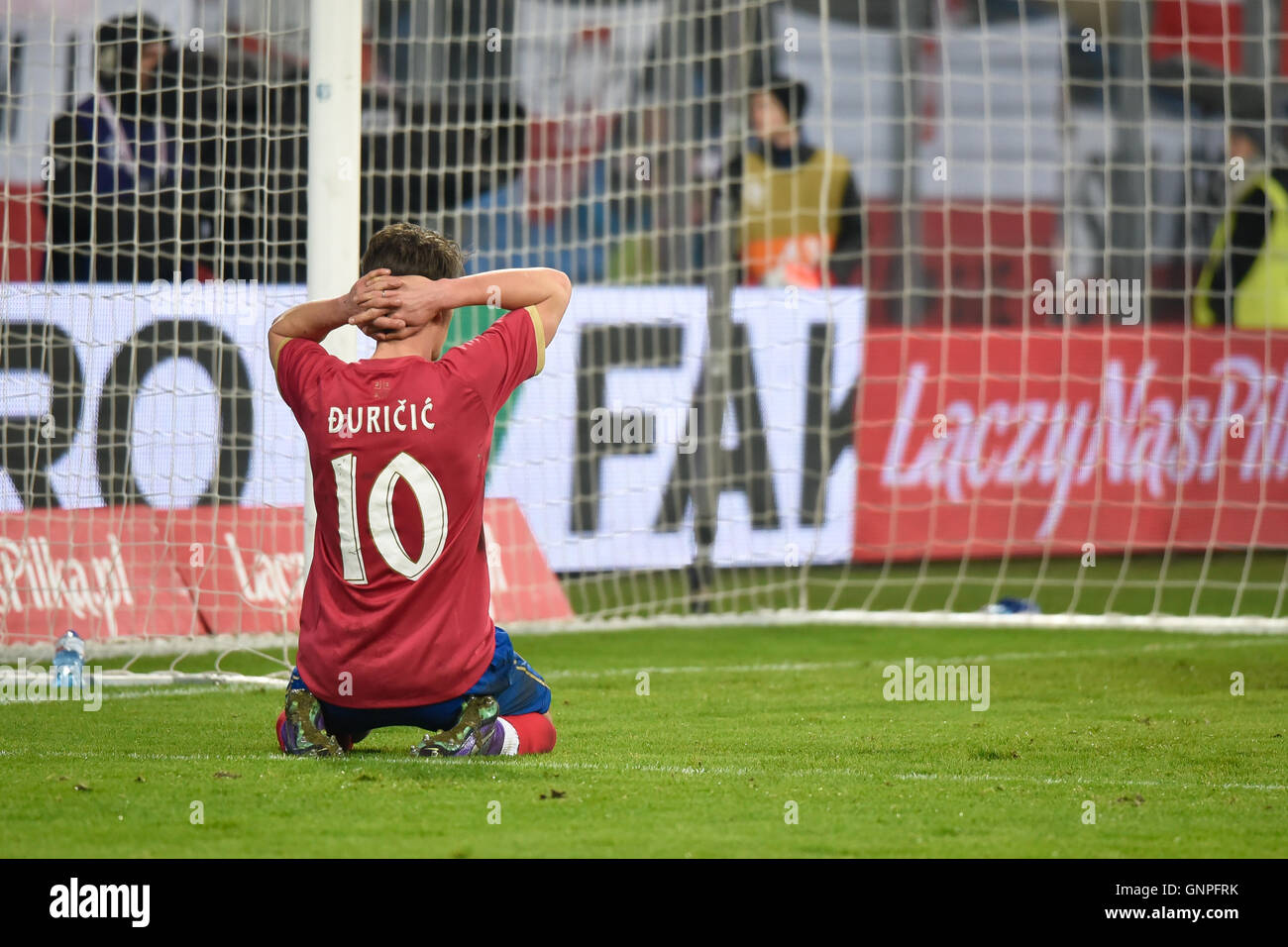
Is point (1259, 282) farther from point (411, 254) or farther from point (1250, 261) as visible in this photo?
point (411, 254)

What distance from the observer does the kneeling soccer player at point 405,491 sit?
3846 mm

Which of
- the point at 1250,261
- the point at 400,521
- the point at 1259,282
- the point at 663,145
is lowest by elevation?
the point at 400,521

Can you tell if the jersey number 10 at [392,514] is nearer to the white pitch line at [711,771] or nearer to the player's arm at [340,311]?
the player's arm at [340,311]

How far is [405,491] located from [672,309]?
18.5 feet

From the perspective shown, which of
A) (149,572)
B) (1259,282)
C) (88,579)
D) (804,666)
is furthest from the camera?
(1259,282)

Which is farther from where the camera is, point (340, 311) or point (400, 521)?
point (340, 311)

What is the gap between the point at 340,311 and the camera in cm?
398

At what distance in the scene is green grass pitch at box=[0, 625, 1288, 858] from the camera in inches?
129

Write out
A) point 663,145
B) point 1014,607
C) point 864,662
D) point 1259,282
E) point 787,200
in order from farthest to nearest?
point 1259,282 → point 787,200 → point 663,145 → point 1014,607 → point 864,662

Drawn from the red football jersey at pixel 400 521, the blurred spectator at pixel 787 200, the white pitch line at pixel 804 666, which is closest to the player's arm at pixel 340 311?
the red football jersey at pixel 400 521

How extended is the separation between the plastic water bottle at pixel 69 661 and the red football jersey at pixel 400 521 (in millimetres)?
2190

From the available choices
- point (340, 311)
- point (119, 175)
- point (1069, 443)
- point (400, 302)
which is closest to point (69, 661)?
point (119, 175)

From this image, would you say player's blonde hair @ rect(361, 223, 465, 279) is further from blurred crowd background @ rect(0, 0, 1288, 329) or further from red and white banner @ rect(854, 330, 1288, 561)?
red and white banner @ rect(854, 330, 1288, 561)

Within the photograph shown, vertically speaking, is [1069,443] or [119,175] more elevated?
[119,175]
